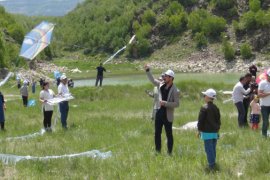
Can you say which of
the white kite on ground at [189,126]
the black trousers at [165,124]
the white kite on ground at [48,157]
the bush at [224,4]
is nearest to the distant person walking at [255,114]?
the white kite on ground at [189,126]

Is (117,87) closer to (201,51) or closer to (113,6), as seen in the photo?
(201,51)

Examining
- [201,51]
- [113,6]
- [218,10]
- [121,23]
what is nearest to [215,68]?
[201,51]

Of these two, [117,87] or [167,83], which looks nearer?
[167,83]

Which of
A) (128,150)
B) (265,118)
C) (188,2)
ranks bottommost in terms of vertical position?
(188,2)

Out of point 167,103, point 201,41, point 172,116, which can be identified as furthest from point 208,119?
point 201,41

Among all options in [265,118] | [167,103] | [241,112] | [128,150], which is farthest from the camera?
[241,112]

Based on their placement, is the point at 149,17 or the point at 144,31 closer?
the point at 144,31

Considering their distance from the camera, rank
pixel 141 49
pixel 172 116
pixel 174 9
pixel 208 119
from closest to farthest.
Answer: pixel 208 119
pixel 172 116
pixel 141 49
pixel 174 9

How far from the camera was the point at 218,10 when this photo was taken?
5098 inches

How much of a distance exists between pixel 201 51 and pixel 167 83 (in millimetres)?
107146

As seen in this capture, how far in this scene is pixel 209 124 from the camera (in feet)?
36.0

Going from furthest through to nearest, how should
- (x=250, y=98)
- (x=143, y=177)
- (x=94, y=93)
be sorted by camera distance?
1. (x=94, y=93)
2. (x=250, y=98)
3. (x=143, y=177)

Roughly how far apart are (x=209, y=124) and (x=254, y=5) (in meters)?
116

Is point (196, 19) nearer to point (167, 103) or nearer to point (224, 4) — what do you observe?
point (224, 4)
